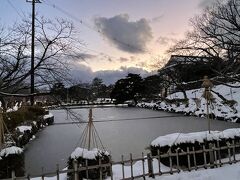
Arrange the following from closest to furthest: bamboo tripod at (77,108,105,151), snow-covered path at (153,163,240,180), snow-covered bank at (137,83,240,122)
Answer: snow-covered path at (153,163,240,180), bamboo tripod at (77,108,105,151), snow-covered bank at (137,83,240,122)

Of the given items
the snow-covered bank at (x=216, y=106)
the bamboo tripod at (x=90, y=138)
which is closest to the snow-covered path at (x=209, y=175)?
the bamboo tripod at (x=90, y=138)

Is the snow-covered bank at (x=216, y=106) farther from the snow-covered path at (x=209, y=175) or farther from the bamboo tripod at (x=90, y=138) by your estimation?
the snow-covered path at (x=209, y=175)

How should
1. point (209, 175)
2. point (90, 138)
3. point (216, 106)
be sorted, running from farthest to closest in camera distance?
point (216, 106) → point (90, 138) → point (209, 175)

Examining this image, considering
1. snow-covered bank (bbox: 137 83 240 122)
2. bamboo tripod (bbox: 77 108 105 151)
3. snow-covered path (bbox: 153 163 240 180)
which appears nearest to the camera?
snow-covered path (bbox: 153 163 240 180)

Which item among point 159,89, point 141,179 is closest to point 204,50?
point 141,179

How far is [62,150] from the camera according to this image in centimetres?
1320

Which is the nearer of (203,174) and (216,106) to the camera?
(203,174)

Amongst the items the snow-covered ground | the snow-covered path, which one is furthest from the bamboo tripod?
the snow-covered path

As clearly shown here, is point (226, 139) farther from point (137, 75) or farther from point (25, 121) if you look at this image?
point (137, 75)

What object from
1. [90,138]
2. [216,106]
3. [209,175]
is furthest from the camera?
[216,106]

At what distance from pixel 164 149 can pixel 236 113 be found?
19.8 metres

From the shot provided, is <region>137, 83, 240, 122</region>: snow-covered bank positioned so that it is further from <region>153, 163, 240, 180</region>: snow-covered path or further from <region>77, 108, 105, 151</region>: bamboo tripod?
<region>153, 163, 240, 180</region>: snow-covered path

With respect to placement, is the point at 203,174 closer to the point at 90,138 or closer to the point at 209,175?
the point at 209,175

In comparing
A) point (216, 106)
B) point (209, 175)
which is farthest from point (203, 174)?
point (216, 106)
